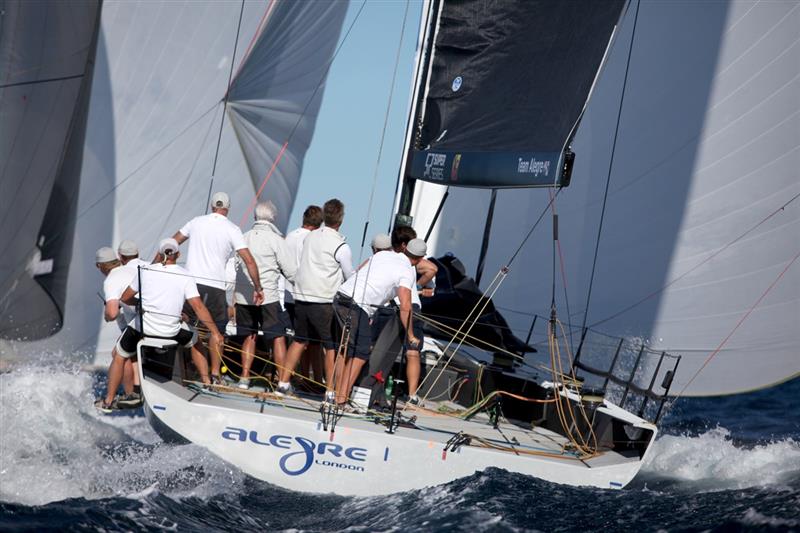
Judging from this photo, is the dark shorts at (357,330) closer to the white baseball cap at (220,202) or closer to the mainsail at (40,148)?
the white baseball cap at (220,202)

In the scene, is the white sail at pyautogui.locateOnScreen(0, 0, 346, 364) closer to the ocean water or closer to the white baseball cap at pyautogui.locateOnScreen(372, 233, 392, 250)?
the ocean water

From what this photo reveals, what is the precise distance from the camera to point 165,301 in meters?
6.58

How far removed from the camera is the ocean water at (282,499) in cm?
539

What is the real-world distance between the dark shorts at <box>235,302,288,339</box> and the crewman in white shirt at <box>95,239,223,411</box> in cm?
57

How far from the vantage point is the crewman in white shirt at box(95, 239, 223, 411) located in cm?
656

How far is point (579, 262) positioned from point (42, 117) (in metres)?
5.13

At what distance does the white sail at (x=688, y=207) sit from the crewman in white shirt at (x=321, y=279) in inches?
117

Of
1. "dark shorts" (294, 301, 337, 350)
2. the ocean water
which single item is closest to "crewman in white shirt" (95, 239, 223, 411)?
"dark shorts" (294, 301, 337, 350)

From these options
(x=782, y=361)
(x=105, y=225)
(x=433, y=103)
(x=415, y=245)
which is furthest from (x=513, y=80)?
(x=105, y=225)

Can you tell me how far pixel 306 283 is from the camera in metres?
7.01

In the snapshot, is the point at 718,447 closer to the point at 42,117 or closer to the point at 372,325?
the point at 372,325

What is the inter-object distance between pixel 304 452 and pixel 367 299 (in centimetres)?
116

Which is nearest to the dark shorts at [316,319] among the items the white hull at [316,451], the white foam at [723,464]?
the white hull at [316,451]

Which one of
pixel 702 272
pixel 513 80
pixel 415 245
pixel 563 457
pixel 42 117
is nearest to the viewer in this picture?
pixel 563 457
